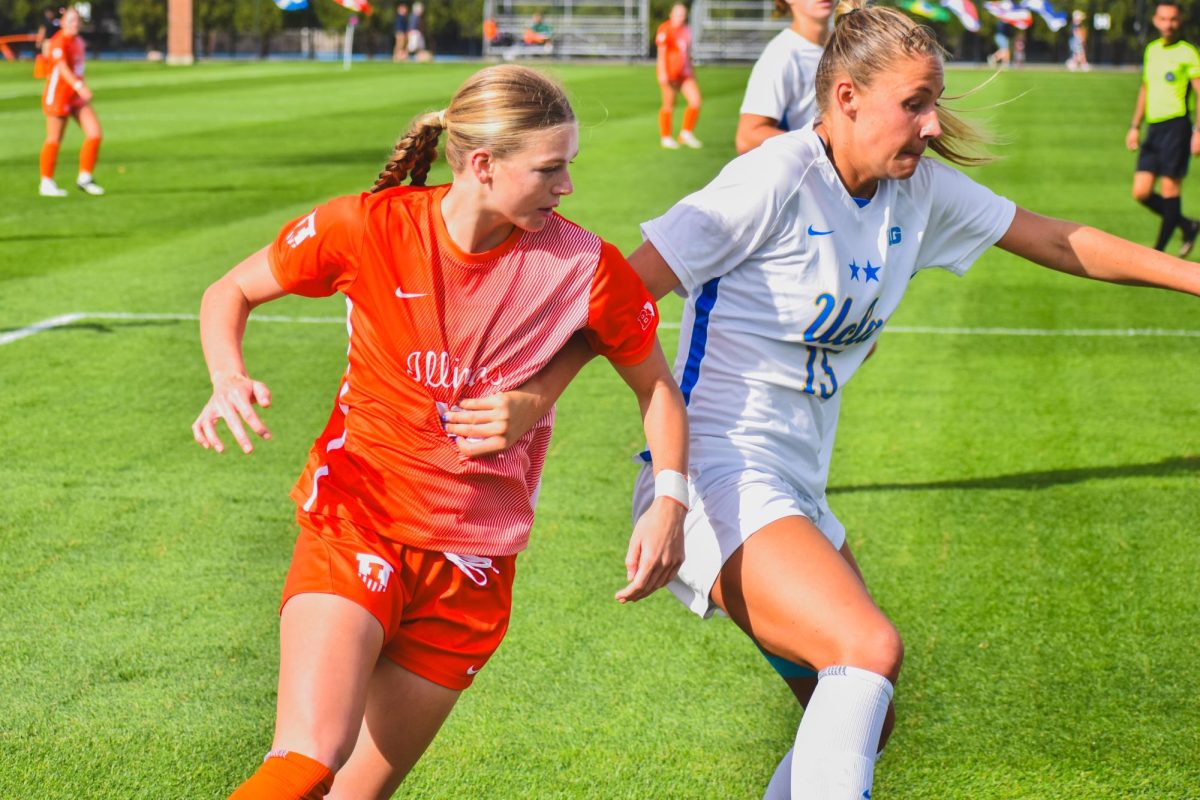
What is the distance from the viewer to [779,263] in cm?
352

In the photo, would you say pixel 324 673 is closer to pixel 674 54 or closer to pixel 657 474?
pixel 657 474

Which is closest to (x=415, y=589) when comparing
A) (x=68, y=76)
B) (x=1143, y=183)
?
(x=1143, y=183)

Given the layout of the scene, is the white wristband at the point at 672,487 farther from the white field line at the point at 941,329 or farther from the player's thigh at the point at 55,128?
the player's thigh at the point at 55,128

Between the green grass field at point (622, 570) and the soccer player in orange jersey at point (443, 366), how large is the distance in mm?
1054

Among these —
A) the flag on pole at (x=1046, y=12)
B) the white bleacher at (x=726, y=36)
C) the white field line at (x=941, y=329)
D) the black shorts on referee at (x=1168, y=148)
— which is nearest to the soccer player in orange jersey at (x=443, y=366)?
the white field line at (x=941, y=329)

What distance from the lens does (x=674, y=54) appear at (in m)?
23.5

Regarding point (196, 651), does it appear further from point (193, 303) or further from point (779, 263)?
point (193, 303)

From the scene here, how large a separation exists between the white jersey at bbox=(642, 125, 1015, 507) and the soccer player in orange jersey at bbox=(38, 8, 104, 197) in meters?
14.3

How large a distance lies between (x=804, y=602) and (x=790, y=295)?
2.53 feet

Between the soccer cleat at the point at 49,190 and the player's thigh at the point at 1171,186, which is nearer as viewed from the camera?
the player's thigh at the point at 1171,186

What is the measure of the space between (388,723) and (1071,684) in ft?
8.47

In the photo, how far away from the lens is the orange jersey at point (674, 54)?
23.3 meters

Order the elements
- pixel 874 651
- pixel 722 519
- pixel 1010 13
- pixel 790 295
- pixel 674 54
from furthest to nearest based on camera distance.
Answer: pixel 1010 13
pixel 674 54
pixel 790 295
pixel 722 519
pixel 874 651

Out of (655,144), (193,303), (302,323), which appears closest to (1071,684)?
(302,323)
